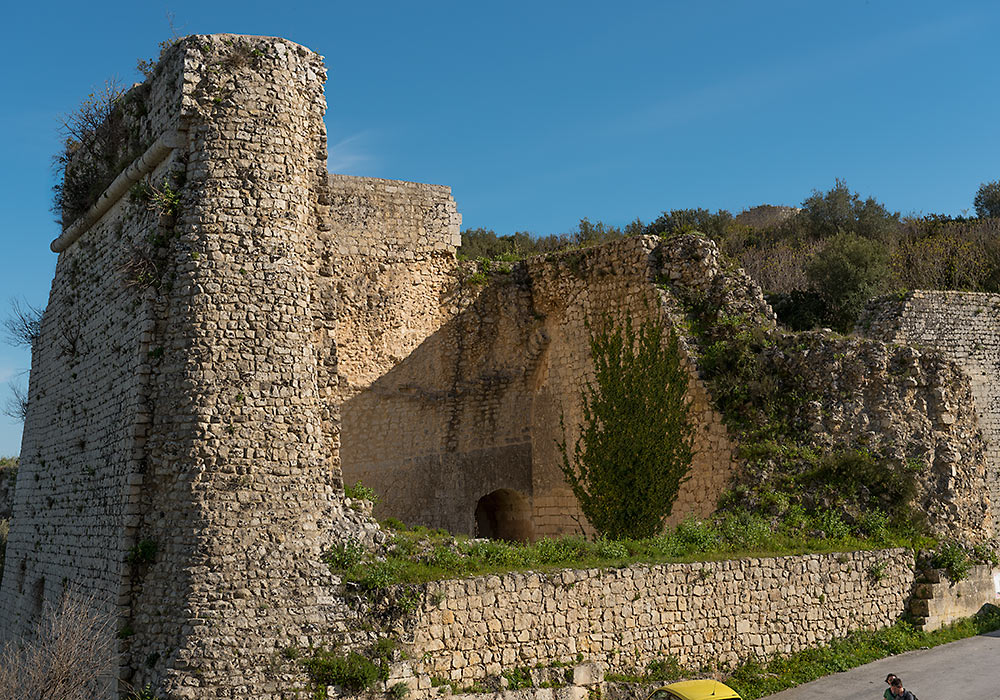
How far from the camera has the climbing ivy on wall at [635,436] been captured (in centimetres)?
1510

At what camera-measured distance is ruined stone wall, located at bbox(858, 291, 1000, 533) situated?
20203mm

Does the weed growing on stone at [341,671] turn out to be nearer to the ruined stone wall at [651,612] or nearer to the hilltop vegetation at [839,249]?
the ruined stone wall at [651,612]

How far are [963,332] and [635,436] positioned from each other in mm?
10154

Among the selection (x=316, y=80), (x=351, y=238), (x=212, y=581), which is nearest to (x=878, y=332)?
(x=351, y=238)

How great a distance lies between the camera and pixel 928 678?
36.7ft

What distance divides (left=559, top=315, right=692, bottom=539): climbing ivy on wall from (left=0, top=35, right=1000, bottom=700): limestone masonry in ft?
1.02

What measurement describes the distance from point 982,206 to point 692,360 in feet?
109

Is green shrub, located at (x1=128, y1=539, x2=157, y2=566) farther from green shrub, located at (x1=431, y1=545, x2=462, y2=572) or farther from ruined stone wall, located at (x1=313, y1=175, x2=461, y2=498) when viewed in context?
ruined stone wall, located at (x1=313, y1=175, x2=461, y2=498)

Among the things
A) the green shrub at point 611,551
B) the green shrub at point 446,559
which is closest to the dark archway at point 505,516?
the green shrub at point 611,551

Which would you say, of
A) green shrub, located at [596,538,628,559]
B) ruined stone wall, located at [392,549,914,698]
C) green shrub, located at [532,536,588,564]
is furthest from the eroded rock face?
green shrub, located at [532,536,588,564]

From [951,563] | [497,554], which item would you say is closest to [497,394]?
[497,554]

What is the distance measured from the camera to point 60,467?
1242cm

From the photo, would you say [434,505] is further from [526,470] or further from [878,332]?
[878,332]

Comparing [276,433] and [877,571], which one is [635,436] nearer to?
[877,571]
